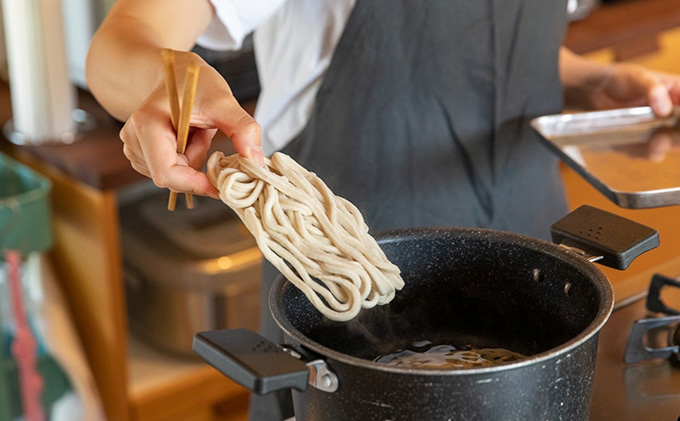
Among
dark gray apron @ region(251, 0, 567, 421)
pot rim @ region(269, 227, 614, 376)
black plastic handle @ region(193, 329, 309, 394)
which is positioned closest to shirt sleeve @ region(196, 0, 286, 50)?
dark gray apron @ region(251, 0, 567, 421)

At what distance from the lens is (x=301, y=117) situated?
1.14m

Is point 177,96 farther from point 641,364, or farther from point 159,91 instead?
point 641,364

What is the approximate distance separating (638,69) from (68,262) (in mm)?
1093

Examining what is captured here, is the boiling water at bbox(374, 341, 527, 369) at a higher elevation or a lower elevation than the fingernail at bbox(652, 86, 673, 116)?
lower

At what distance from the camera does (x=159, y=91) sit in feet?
2.40

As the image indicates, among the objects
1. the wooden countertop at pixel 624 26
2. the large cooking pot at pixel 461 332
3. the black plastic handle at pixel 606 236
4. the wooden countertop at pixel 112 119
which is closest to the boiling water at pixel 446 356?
the large cooking pot at pixel 461 332

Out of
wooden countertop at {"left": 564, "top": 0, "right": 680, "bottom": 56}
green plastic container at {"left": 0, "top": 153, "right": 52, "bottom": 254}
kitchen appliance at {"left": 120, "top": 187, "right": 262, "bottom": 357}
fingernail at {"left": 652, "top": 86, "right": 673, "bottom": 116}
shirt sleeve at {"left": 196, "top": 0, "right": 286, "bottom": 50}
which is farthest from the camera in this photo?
wooden countertop at {"left": 564, "top": 0, "right": 680, "bottom": 56}

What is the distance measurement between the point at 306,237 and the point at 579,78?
0.77 m

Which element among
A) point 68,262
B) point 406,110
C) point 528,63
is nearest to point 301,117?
point 406,110

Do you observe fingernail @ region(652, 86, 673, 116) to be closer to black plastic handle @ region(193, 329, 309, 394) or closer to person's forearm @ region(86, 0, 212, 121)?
person's forearm @ region(86, 0, 212, 121)

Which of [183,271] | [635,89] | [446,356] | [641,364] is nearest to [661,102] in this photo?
[635,89]

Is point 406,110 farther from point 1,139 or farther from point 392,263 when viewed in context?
point 1,139

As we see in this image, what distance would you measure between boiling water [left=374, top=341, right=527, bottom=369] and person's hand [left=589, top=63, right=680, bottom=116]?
59cm

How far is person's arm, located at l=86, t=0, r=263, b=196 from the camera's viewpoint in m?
0.69
